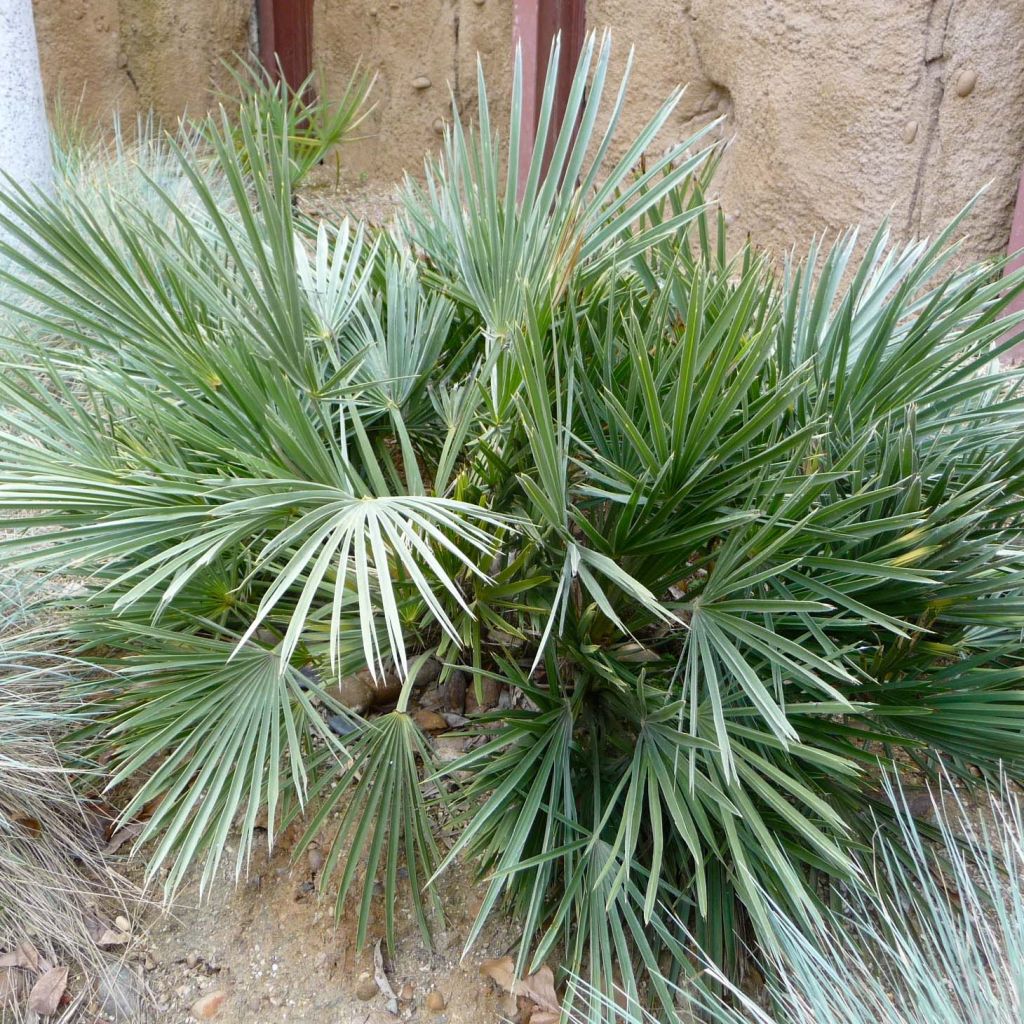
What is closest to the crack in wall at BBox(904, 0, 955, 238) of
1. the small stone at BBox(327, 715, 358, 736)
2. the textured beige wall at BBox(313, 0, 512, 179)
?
the textured beige wall at BBox(313, 0, 512, 179)

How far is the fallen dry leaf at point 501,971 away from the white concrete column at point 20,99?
2.69 meters

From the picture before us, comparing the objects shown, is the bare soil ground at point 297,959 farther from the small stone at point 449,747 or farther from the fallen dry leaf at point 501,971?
the small stone at point 449,747

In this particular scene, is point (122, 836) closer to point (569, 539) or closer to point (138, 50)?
point (569, 539)

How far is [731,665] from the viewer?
144 cm

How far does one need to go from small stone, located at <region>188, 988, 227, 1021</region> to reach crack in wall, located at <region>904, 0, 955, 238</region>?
3138mm

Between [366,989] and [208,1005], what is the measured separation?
29 cm

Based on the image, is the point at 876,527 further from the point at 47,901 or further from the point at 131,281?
the point at 47,901

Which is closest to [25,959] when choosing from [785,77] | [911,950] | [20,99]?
[911,950]

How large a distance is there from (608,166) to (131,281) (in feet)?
10.9

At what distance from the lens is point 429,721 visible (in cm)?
215

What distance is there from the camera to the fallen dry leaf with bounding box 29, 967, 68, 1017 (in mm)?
1754

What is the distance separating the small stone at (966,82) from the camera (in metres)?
3.20

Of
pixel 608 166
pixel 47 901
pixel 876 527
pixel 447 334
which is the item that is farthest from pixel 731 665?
pixel 608 166

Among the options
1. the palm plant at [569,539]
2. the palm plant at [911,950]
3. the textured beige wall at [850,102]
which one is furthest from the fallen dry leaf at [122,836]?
the textured beige wall at [850,102]
